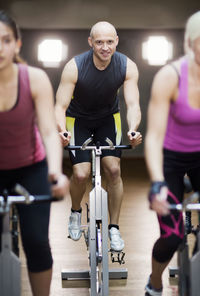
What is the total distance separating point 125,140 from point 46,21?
2343mm

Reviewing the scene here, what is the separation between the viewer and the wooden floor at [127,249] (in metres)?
3.73

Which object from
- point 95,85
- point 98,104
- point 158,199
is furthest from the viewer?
point 98,104

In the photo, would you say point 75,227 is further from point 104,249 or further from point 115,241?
point 104,249

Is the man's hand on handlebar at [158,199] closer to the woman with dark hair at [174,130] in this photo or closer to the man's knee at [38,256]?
the woman with dark hair at [174,130]

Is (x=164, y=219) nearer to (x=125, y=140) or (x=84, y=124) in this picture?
(x=84, y=124)

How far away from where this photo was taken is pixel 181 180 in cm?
274

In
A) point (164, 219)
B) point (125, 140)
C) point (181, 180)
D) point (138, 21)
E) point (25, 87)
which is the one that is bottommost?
point (164, 219)

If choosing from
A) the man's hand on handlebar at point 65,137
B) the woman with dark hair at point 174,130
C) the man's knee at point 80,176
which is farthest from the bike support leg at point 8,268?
the man's knee at point 80,176

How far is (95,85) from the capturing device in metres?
3.78

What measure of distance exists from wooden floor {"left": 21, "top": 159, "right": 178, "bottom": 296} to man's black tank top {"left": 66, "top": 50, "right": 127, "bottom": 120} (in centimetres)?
106

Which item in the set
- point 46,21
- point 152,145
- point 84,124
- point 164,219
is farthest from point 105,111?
point 46,21

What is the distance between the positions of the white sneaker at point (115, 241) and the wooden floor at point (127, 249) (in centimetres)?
23

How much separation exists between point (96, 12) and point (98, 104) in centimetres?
579

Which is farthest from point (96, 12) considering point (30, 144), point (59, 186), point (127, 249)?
point (59, 186)
